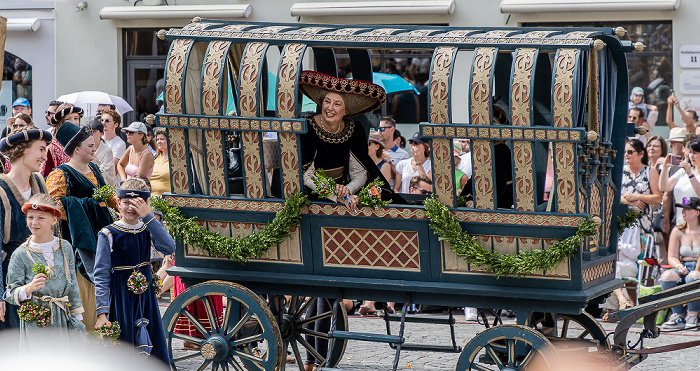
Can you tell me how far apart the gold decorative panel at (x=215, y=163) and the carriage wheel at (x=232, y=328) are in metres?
0.62

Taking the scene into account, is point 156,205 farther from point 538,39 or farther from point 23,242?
point 538,39

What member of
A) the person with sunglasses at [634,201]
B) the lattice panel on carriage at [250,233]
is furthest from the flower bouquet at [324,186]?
the person with sunglasses at [634,201]

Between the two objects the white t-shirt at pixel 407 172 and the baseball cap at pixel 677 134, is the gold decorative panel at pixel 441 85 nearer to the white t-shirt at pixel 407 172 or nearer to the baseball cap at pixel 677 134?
the white t-shirt at pixel 407 172

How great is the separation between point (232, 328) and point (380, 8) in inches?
368

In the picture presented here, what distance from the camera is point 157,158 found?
11484 mm

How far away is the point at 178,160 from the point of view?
7461 millimetres

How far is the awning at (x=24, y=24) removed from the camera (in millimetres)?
17844

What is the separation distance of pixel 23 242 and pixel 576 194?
347 centimetres

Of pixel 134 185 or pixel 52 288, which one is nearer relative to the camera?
pixel 52 288

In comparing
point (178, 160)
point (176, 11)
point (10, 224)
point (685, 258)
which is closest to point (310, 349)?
point (178, 160)

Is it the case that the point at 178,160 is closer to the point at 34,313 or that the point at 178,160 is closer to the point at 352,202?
the point at 352,202

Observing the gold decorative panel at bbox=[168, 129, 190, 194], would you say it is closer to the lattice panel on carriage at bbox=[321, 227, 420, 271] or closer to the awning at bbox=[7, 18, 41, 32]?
→ the lattice panel on carriage at bbox=[321, 227, 420, 271]

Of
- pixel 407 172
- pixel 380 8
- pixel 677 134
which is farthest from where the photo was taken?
pixel 380 8

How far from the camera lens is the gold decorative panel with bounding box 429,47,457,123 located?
22.1 ft
